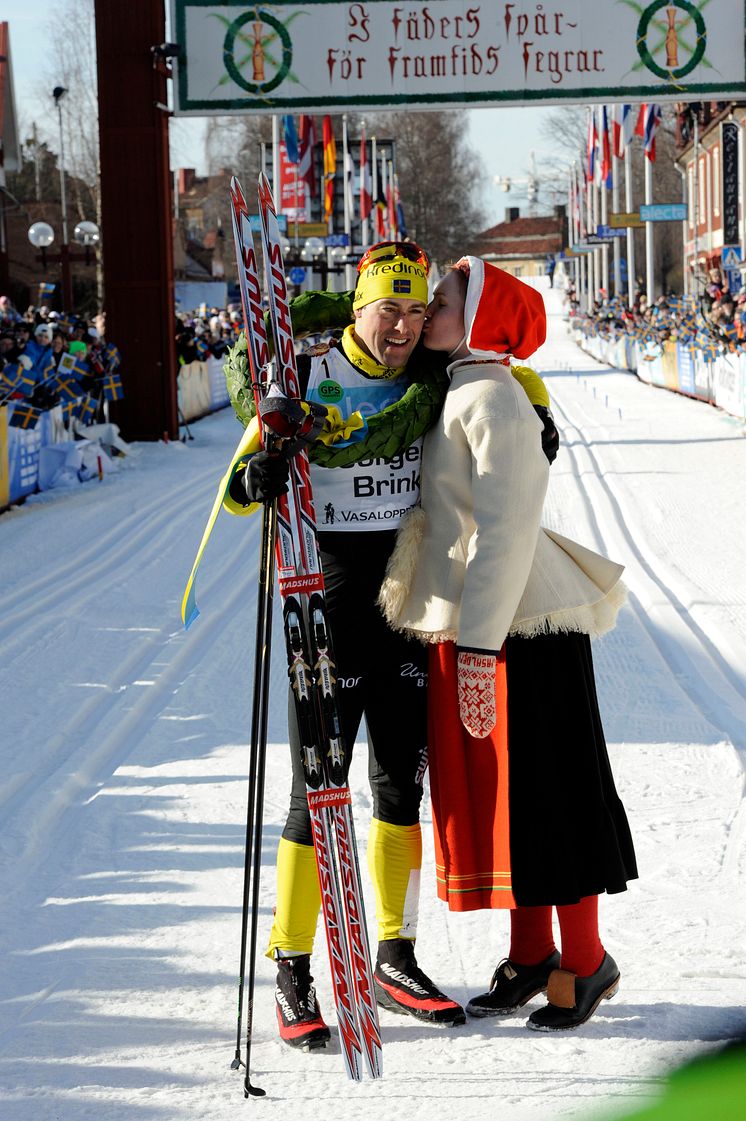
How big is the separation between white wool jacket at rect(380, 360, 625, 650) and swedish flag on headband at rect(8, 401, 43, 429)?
31.4 feet

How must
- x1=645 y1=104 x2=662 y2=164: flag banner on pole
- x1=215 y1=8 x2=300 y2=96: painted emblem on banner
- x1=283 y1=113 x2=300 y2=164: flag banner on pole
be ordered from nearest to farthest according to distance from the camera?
x1=215 y1=8 x2=300 y2=96: painted emblem on banner → x1=283 y1=113 x2=300 y2=164: flag banner on pole → x1=645 y1=104 x2=662 y2=164: flag banner on pole

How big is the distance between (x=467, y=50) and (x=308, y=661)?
1160 cm

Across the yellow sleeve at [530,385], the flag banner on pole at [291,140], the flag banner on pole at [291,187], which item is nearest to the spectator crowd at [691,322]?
the flag banner on pole at [291,140]

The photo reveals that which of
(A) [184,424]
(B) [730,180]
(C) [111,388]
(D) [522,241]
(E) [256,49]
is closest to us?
(E) [256,49]

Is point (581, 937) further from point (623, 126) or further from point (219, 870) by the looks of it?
point (623, 126)

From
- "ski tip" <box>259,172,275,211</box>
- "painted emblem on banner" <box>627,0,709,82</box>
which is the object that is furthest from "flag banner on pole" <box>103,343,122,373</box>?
"ski tip" <box>259,172,275,211</box>

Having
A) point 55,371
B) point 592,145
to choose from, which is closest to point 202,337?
point 55,371

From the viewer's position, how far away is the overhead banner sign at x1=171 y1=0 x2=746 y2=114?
13.5m

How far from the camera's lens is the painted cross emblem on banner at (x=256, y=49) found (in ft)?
45.2

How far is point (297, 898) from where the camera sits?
11.1 ft

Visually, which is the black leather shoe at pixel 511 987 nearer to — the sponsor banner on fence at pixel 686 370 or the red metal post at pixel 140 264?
the red metal post at pixel 140 264

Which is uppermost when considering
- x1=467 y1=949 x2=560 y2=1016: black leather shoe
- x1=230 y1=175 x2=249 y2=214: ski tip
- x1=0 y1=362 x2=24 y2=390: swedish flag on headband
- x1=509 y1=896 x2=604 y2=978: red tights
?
x1=230 y1=175 x2=249 y2=214: ski tip

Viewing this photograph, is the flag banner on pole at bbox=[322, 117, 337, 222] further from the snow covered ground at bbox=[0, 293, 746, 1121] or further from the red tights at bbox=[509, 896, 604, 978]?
the red tights at bbox=[509, 896, 604, 978]

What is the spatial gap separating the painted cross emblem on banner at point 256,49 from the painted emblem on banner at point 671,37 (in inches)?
133
